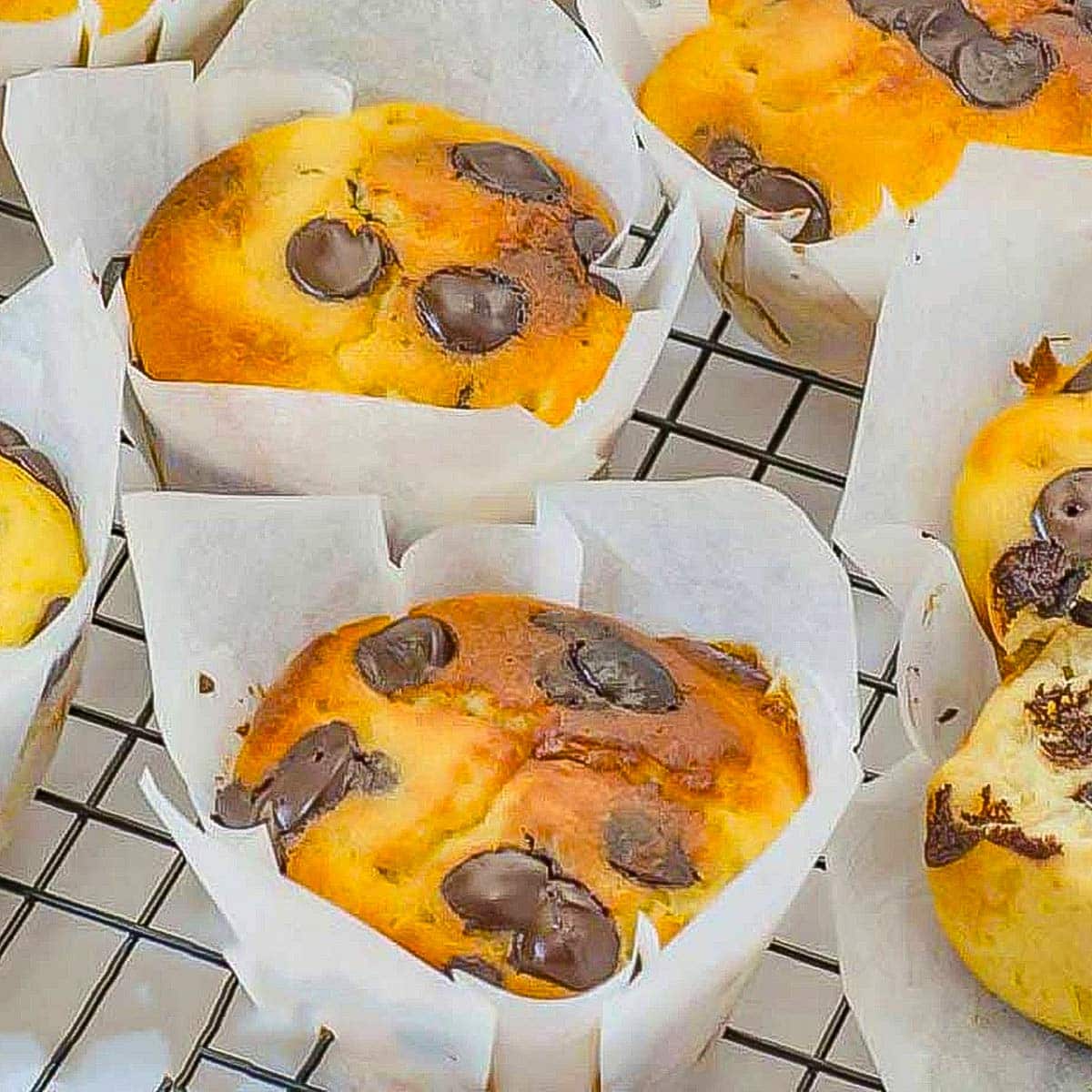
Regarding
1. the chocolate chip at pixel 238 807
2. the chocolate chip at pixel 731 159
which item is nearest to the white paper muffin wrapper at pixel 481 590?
the chocolate chip at pixel 238 807

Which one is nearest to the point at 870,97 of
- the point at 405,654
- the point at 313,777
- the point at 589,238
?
the point at 589,238

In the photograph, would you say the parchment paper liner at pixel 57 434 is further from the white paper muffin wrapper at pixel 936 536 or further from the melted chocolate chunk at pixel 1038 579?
the melted chocolate chunk at pixel 1038 579

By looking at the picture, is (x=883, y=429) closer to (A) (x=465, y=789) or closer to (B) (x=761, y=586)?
(B) (x=761, y=586)

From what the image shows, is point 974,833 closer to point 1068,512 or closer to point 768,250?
point 1068,512

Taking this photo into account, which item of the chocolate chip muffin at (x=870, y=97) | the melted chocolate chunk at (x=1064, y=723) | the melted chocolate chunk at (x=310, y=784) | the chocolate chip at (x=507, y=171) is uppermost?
the chocolate chip muffin at (x=870, y=97)

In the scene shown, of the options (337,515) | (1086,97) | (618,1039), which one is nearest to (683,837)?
(618,1039)

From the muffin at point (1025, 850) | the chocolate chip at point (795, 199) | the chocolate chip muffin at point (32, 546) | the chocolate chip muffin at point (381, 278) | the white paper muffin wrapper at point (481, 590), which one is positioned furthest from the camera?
the chocolate chip at point (795, 199)
